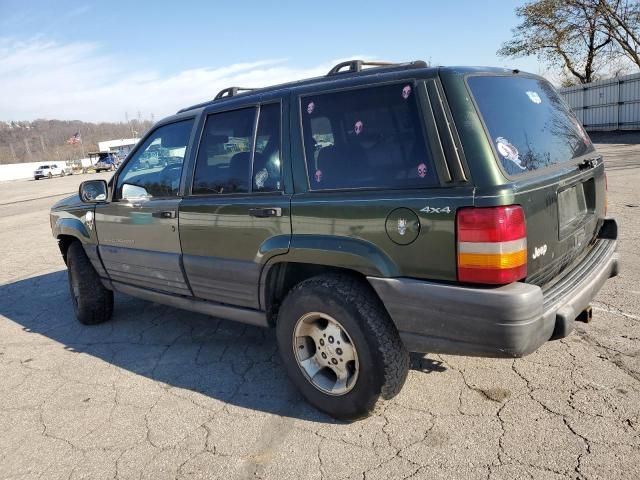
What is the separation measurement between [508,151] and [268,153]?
4.59 ft

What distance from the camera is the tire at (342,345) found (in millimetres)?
2617

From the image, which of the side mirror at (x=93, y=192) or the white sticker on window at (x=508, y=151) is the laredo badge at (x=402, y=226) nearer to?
the white sticker on window at (x=508, y=151)

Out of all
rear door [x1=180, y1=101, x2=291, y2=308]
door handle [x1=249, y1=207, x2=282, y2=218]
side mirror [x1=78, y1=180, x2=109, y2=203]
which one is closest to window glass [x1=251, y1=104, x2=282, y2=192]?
rear door [x1=180, y1=101, x2=291, y2=308]

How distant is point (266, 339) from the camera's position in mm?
4109

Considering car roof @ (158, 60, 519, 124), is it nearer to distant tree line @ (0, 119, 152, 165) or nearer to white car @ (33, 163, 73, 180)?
white car @ (33, 163, 73, 180)

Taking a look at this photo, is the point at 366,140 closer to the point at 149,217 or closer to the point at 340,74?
the point at 340,74

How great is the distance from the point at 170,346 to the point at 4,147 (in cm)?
12400

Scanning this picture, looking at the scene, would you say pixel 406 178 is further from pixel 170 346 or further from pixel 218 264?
pixel 170 346

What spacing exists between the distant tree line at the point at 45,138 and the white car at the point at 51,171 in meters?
49.9

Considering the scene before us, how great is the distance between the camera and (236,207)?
3166 millimetres

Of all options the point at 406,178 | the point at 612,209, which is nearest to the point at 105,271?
the point at 406,178

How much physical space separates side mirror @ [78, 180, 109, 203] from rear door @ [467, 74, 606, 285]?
3156 millimetres

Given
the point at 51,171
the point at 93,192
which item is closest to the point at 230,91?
the point at 93,192

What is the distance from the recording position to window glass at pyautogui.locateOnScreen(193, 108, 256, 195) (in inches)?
127
